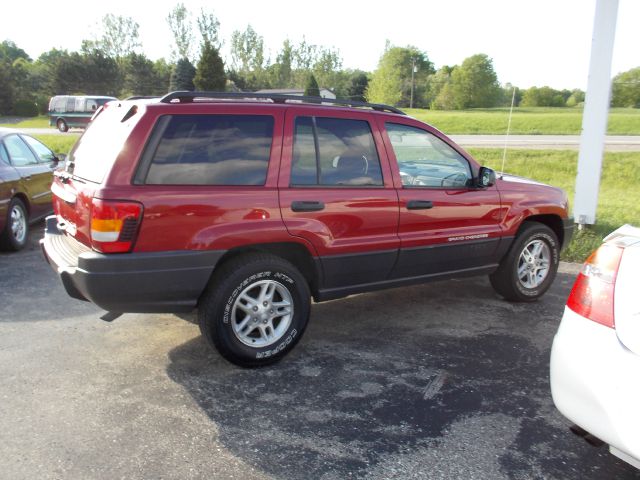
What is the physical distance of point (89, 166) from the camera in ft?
12.8

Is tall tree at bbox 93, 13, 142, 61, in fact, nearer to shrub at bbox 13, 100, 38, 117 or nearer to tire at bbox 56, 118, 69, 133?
shrub at bbox 13, 100, 38, 117

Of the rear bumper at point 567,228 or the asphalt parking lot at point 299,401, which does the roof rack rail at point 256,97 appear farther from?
the rear bumper at point 567,228

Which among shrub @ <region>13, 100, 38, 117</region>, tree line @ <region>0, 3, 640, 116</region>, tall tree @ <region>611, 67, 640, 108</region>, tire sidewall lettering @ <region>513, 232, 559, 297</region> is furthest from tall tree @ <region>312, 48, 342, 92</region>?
tire sidewall lettering @ <region>513, 232, 559, 297</region>

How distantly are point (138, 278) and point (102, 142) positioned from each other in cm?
110

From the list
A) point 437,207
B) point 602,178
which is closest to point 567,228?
point 437,207

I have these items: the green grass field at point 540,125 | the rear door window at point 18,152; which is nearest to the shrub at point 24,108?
the green grass field at point 540,125

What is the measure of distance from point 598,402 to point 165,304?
2579 mm

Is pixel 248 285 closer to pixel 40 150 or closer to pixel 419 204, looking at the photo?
pixel 419 204

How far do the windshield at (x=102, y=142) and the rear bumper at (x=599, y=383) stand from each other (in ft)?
9.34

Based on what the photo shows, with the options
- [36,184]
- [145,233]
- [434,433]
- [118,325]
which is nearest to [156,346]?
[118,325]

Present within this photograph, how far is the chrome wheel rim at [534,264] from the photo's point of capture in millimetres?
5395

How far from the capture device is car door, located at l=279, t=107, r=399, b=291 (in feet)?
13.1

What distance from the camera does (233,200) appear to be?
3715mm

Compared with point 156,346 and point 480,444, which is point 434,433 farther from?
point 156,346
